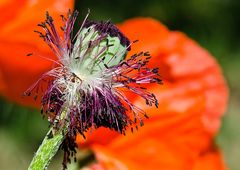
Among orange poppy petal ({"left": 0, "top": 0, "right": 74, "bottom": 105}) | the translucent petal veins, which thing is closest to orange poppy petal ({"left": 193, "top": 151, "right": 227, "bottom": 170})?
orange poppy petal ({"left": 0, "top": 0, "right": 74, "bottom": 105})

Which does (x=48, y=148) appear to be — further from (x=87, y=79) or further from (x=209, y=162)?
(x=209, y=162)

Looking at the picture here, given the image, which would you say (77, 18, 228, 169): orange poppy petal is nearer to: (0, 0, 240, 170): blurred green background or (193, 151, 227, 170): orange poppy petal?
(193, 151, 227, 170): orange poppy petal

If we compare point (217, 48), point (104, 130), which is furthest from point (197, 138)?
point (217, 48)

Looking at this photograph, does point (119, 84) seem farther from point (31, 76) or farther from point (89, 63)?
point (31, 76)

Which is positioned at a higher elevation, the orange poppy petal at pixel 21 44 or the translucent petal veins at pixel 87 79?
the orange poppy petal at pixel 21 44

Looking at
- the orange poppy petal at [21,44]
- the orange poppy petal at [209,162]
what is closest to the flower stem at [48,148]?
the orange poppy petal at [21,44]

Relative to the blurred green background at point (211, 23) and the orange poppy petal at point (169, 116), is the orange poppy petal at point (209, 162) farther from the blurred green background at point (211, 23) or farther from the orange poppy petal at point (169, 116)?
the blurred green background at point (211, 23)
